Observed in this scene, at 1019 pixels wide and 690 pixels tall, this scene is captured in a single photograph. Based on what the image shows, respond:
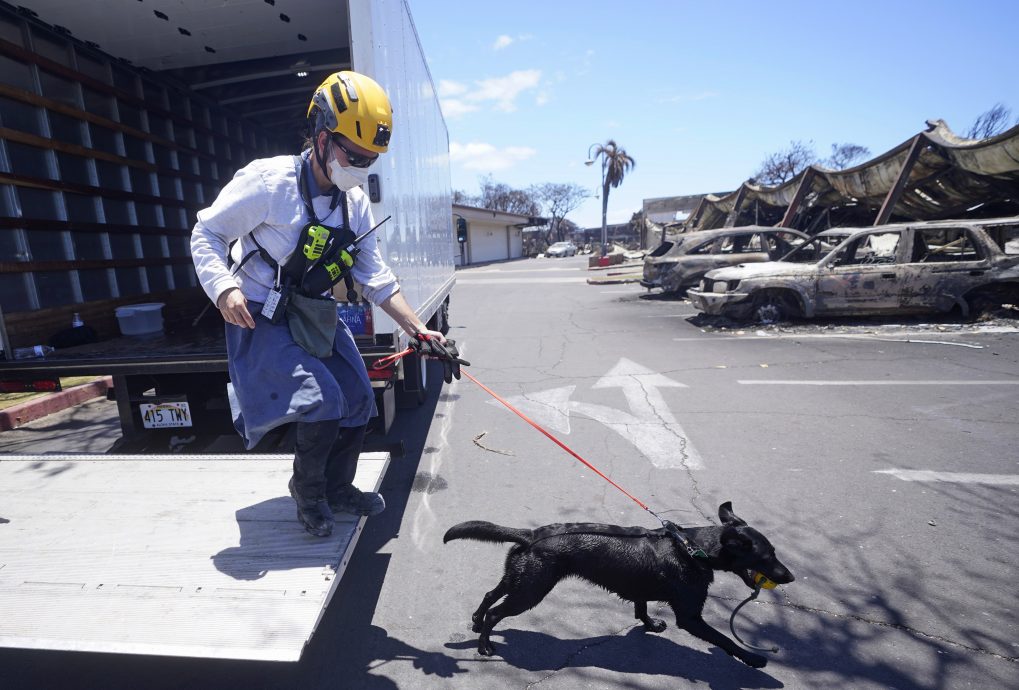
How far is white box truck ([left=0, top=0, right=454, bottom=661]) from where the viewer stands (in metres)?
2.16

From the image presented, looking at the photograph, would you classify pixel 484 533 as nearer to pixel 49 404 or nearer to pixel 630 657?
pixel 630 657

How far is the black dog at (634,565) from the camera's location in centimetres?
224

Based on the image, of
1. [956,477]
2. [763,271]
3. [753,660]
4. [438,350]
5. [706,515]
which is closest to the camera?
[753,660]

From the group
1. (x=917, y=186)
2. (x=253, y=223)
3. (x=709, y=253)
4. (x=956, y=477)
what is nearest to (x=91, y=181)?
(x=253, y=223)

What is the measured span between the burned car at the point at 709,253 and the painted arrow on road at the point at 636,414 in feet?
22.3

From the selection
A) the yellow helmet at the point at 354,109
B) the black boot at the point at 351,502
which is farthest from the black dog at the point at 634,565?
the yellow helmet at the point at 354,109

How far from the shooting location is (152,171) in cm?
653

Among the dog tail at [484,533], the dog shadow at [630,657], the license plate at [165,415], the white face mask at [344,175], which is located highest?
the white face mask at [344,175]

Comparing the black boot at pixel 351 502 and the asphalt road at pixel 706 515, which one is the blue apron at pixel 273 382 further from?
the asphalt road at pixel 706 515

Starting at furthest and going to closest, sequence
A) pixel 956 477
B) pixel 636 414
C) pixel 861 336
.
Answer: pixel 861 336 → pixel 636 414 → pixel 956 477

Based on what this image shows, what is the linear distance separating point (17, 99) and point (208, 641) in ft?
18.4

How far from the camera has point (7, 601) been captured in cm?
212

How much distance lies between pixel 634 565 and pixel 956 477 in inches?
125

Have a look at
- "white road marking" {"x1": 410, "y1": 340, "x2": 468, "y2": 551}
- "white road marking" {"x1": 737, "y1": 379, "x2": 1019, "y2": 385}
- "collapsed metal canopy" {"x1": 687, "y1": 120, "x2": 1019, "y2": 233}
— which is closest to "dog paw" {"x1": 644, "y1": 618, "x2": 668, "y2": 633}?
"white road marking" {"x1": 410, "y1": 340, "x2": 468, "y2": 551}
